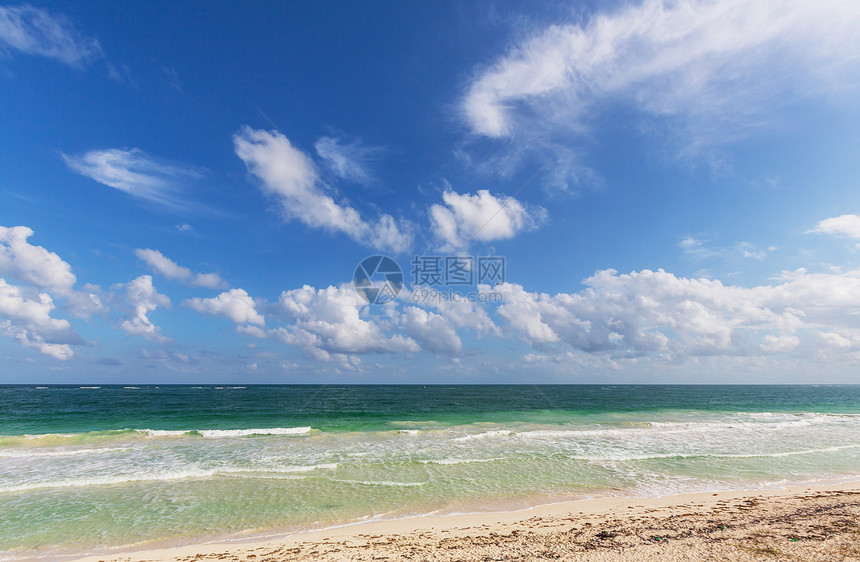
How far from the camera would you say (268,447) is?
862 inches

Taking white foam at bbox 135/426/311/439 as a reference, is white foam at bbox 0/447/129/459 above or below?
above

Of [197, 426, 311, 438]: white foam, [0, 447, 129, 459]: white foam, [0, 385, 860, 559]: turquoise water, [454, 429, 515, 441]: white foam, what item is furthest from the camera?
[197, 426, 311, 438]: white foam

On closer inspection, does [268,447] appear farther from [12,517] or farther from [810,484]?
[810,484]

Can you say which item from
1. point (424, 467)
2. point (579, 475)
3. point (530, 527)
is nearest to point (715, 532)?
point (530, 527)

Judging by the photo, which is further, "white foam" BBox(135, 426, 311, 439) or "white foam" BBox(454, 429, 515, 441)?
"white foam" BBox(135, 426, 311, 439)

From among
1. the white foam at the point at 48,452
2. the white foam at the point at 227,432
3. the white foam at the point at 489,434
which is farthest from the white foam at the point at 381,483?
the white foam at the point at 48,452

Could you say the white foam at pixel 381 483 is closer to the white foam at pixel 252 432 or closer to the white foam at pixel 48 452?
the white foam at pixel 252 432

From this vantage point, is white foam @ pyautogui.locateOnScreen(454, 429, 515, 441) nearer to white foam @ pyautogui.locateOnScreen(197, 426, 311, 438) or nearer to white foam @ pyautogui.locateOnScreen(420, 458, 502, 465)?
white foam @ pyautogui.locateOnScreen(420, 458, 502, 465)

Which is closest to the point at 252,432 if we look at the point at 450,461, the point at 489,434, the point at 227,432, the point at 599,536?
the point at 227,432

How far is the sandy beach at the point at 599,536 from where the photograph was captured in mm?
8047

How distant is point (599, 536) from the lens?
29.9 ft

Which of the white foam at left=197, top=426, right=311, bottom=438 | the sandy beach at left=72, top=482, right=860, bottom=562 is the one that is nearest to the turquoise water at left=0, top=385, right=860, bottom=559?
the white foam at left=197, top=426, right=311, bottom=438

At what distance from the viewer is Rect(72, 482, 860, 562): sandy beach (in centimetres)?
805

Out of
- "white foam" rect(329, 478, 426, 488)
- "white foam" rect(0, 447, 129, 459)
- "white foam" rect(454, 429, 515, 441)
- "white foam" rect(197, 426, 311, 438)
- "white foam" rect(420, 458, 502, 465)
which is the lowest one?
"white foam" rect(197, 426, 311, 438)
